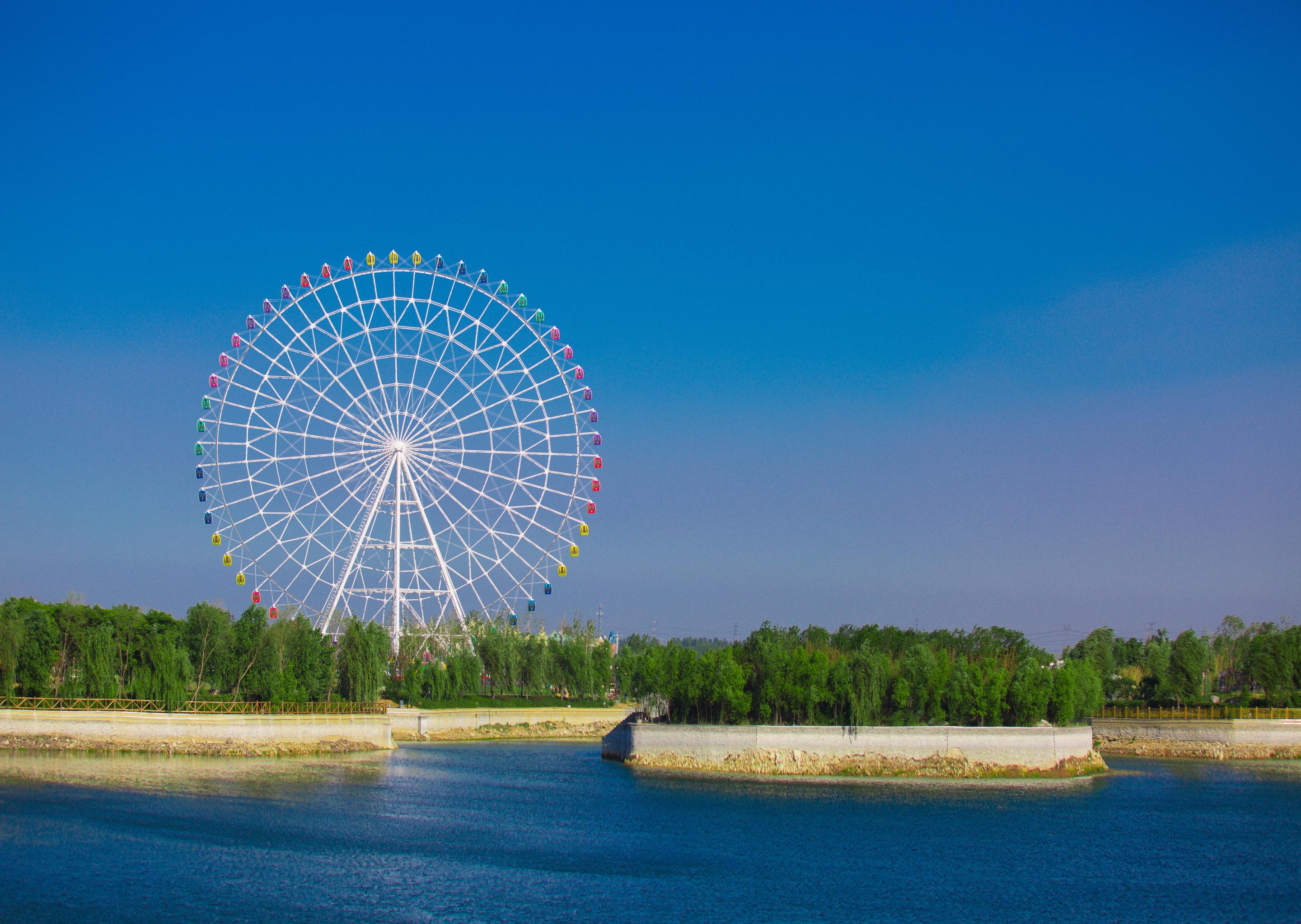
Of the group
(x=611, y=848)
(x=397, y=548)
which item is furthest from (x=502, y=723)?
(x=611, y=848)

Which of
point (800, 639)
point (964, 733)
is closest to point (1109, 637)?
point (800, 639)

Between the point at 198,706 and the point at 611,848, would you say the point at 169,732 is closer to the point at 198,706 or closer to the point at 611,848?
the point at 198,706

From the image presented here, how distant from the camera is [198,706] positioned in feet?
216

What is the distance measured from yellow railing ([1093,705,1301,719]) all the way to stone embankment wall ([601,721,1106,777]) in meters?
29.5

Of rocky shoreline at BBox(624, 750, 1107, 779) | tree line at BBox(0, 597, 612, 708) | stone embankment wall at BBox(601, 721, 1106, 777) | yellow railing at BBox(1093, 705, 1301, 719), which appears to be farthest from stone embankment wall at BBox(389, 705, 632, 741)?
yellow railing at BBox(1093, 705, 1301, 719)

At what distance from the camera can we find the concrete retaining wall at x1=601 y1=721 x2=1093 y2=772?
57531 mm

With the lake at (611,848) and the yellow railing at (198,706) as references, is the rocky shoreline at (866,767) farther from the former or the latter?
the yellow railing at (198,706)

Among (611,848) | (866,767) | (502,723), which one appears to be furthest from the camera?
(502,723)

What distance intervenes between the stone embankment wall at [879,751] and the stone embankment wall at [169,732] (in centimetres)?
2184

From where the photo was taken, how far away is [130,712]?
2391 inches

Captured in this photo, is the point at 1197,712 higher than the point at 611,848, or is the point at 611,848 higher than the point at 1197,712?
the point at 1197,712

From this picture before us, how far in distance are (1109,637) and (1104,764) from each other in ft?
215

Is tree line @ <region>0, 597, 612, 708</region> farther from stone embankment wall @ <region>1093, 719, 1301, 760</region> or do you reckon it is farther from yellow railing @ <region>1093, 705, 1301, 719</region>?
yellow railing @ <region>1093, 705, 1301, 719</region>

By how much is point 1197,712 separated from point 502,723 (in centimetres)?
5186
